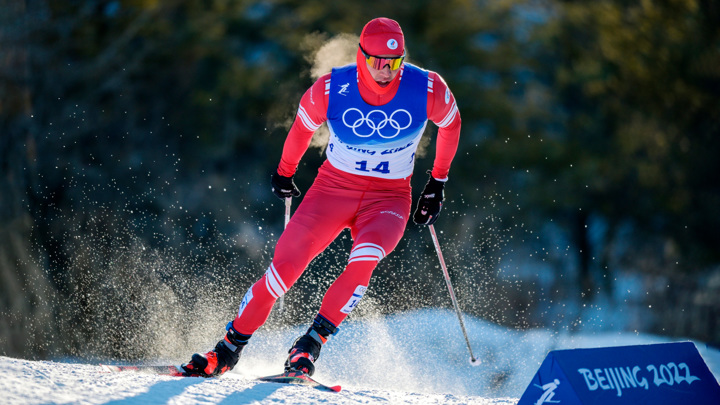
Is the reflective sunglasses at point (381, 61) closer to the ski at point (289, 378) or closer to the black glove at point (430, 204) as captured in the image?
the black glove at point (430, 204)

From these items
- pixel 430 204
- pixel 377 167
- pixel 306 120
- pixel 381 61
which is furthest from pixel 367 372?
pixel 381 61

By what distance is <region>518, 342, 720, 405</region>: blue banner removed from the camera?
93.1 inches

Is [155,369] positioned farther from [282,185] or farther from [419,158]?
[419,158]

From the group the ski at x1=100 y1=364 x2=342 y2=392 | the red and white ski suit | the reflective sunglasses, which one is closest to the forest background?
the red and white ski suit

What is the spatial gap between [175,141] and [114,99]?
1.15 m

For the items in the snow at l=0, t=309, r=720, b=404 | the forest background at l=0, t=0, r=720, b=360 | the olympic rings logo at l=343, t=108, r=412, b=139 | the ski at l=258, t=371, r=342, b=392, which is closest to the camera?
the snow at l=0, t=309, r=720, b=404

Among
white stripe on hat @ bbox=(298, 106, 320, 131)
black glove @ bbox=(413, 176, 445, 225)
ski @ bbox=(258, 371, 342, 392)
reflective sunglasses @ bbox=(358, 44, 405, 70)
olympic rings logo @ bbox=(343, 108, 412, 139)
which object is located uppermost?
reflective sunglasses @ bbox=(358, 44, 405, 70)

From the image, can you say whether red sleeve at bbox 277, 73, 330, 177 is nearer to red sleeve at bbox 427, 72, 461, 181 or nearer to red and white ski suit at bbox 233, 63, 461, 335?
red and white ski suit at bbox 233, 63, 461, 335

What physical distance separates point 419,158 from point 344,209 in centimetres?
808

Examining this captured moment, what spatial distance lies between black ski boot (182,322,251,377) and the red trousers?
0.05 m

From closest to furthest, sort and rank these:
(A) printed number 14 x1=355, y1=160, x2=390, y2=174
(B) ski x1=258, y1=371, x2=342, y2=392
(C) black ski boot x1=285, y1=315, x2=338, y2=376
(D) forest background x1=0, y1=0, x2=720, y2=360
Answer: (B) ski x1=258, y1=371, x2=342, y2=392 → (C) black ski boot x1=285, y1=315, x2=338, y2=376 → (A) printed number 14 x1=355, y1=160, x2=390, y2=174 → (D) forest background x1=0, y1=0, x2=720, y2=360

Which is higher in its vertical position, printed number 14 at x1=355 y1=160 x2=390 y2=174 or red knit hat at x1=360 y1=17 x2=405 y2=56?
red knit hat at x1=360 y1=17 x2=405 y2=56

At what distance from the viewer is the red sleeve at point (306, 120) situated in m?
3.36

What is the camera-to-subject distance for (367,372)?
4.91 metres
